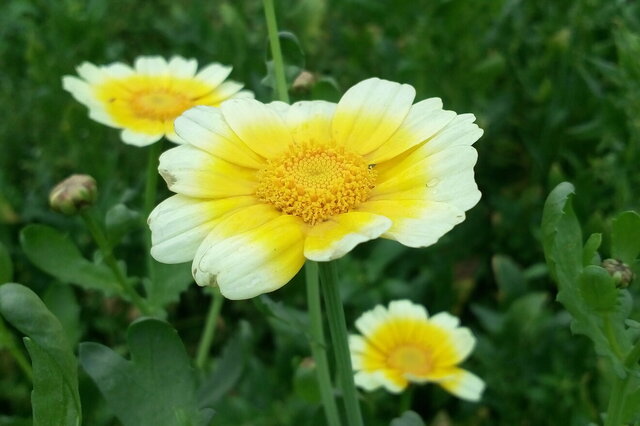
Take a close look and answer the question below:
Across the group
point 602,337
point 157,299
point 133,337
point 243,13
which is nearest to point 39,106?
point 243,13

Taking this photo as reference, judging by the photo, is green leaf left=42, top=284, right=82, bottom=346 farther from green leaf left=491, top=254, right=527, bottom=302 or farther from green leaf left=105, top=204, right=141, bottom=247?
green leaf left=491, top=254, right=527, bottom=302

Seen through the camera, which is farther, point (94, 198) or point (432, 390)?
point (432, 390)

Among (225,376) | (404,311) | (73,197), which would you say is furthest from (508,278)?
(73,197)

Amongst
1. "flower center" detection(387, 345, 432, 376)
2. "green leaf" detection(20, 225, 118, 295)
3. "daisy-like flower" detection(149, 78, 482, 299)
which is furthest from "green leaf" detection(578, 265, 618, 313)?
"green leaf" detection(20, 225, 118, 295)

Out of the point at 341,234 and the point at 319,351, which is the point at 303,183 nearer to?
the point at 341,234

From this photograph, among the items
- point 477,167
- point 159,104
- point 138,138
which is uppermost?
point 477,167

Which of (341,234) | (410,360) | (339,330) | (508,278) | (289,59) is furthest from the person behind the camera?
(508,278)

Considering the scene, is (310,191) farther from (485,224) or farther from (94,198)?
(485,224)
